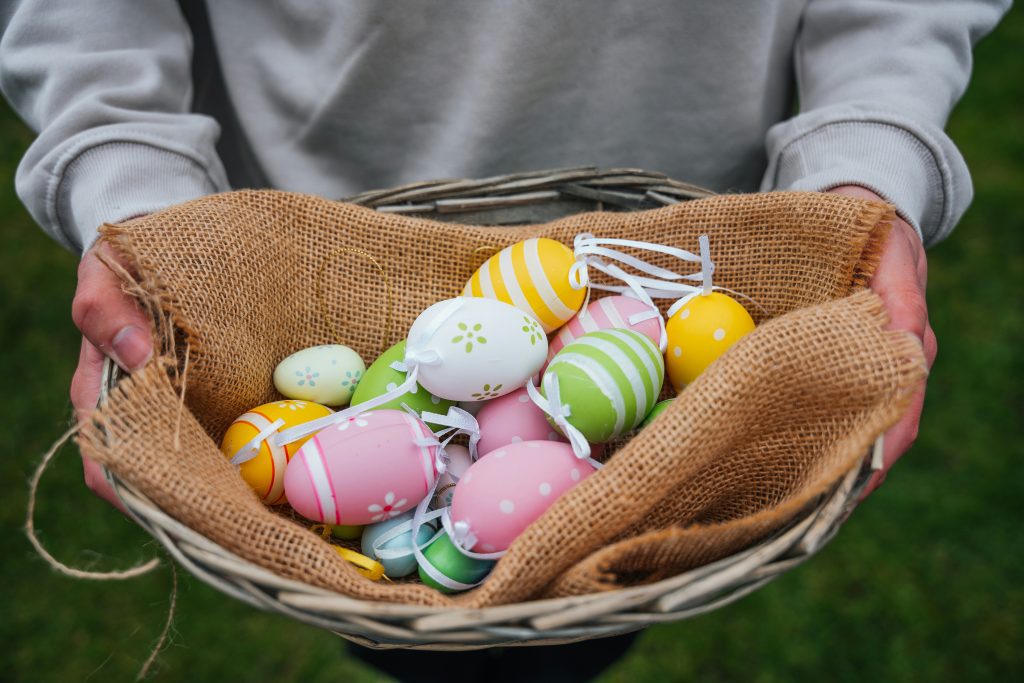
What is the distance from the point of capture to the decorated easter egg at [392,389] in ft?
3.60

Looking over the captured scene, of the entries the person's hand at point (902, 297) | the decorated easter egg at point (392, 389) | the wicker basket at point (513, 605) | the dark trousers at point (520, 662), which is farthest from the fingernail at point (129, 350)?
the person's hand at point (902, 297)

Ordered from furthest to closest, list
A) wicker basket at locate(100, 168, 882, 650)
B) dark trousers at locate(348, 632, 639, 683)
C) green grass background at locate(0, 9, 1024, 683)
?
green grass background at locate(0, 9, 1024, 683) → dark trousers at locate(348, 632, 639, 683) → wicker basket at locate(100, 168, 882, 650)

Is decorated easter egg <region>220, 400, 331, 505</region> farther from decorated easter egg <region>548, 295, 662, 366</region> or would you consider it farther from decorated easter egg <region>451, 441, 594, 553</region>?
decorated easter egg <region>548, 295, 662, 366</region>

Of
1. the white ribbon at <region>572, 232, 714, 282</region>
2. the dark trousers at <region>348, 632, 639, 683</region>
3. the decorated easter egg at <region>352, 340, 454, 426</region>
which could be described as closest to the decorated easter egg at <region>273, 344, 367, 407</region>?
the decorated easter egg at <region>352, 340, 454, 426</region>

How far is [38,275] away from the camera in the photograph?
8.06 ft

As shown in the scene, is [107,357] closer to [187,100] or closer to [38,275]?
[187,100]

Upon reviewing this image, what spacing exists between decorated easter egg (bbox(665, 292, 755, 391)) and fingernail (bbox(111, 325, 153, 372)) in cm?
66

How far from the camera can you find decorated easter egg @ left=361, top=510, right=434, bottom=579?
0.99 m

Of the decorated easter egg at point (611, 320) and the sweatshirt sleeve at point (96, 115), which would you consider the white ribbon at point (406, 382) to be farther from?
the sweatshirt sleeve at point (96, 115)

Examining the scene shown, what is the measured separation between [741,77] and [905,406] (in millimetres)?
627

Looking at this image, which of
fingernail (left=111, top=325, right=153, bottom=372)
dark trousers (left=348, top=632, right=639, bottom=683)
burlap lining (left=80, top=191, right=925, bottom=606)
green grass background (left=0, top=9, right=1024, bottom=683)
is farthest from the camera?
green grass background (left=0, top=9, right=1024, bottom=683)

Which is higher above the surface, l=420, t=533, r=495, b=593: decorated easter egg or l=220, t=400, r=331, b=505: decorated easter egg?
l=220, t=400, r=331, b=505: decorated easter egg

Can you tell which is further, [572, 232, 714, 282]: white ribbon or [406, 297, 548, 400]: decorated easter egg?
[572, 232, 714, 282]: white ribbon

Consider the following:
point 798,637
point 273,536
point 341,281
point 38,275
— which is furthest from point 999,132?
point 38,275
